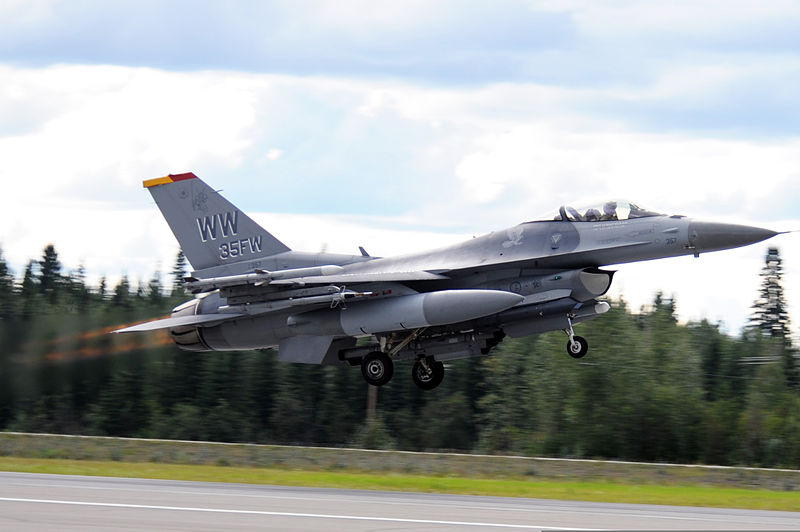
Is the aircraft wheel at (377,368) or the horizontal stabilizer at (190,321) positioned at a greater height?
the horizontal stabilizer at (190,321)

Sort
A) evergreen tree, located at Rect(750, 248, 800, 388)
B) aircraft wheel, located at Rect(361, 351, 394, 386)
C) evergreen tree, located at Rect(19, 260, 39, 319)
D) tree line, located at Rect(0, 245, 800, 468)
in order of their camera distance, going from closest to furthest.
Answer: aircraft wheel, located at Rect(361, 351, 394, 386) < tree line, located at Rect(0, 245, 800, 468) < evergreen tree, located at Rect(19, 260, 39, 319) < evergreen tree, located at Rect(750, 248, 800, 388)

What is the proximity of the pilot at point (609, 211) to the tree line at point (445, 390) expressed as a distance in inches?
628

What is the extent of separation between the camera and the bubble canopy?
1825 cm

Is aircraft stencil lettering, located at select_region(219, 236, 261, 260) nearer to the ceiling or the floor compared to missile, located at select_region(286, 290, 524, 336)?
nearer to the ceiling

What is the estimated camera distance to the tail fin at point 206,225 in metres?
21.9

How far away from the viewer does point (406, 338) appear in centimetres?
2012

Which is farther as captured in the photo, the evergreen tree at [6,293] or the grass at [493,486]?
the evergreen tree at [6,293]

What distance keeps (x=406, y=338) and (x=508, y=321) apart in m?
2.10

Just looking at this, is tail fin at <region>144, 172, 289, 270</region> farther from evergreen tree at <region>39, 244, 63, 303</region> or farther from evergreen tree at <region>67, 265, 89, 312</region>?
evergreen tree at <region>39, 244, 63, 303</region>

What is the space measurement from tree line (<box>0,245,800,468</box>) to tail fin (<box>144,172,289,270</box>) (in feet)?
27.0

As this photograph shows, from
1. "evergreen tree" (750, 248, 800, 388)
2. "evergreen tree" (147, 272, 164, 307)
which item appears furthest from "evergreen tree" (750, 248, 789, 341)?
"evergreen tree" (147, 272, 164, 307)

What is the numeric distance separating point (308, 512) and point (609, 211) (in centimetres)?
918

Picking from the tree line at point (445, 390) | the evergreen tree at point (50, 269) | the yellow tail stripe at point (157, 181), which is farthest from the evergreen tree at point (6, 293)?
the yellow tail stripe at point (157, 181)

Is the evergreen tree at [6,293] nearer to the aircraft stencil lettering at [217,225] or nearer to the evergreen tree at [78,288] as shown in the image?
the evergreen tree at [78,288]
